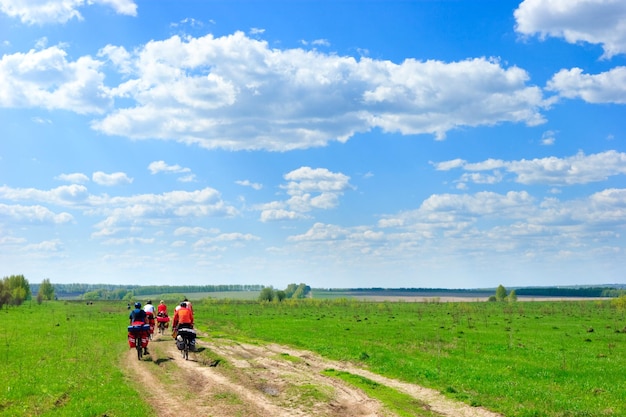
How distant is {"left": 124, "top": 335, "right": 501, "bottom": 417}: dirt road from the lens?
17438 millimetres

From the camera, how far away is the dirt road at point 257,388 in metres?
17.4

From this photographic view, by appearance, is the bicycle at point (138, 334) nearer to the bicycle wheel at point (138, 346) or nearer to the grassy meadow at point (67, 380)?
the bicycle wheel at point (138, 346)

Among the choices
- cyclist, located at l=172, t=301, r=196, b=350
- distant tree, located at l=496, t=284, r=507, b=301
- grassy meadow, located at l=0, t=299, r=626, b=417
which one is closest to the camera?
grassy meadow, located at l=0, t=299, r=626, b=417

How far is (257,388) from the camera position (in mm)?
20781

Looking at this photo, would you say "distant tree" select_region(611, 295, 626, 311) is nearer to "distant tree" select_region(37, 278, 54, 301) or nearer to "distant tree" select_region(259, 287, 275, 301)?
"distant tree" select_region(259, 287, 275, 301)

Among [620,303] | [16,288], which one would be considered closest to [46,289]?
[16,288]

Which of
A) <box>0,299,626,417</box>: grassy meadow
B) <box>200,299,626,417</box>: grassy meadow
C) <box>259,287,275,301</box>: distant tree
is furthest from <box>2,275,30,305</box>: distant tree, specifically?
<box>200,299,626,417</box>: grassy meadow

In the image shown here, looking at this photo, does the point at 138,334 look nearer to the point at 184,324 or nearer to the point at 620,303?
the point at 184,324

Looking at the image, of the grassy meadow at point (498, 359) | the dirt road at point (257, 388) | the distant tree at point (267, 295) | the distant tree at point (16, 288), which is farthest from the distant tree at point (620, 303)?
the distant tree at point (16, 288)

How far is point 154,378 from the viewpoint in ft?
75.5

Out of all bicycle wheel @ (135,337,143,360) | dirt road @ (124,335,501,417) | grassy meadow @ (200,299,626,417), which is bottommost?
grassy meadow @ (200,299,626,417)

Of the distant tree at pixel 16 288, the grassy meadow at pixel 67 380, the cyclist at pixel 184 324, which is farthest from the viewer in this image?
the distant tree at pixel 16 288

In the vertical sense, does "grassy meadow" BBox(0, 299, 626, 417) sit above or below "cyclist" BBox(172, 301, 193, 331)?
below

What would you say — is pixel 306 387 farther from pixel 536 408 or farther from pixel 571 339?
pixel 571 339
